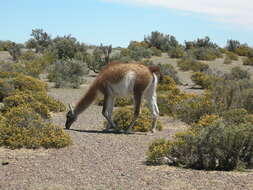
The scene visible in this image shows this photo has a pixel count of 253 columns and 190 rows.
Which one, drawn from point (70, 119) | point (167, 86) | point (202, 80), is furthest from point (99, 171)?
point (202, 80)

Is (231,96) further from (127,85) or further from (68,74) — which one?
(68,74)

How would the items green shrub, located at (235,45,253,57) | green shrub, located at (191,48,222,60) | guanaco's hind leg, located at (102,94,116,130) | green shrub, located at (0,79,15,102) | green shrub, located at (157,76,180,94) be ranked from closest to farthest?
1. guanaco's hind leg, located at (102,94,116,130)
2. green shrub, located at (0,79,15,102)
3. green shrub, located at (157,76,180,94)
4. green shrub, located at (191,48,222,60)
5. green shrub, located at (235,45,253,57)

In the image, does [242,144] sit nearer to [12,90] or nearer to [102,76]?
[102,76]

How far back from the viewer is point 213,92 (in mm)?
15180

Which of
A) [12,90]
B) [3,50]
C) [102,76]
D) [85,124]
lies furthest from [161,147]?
[3,50]

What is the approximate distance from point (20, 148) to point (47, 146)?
1.92ft

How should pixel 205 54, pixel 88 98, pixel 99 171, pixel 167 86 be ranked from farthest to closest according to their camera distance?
pixel 205 54
pixel 167 86
pixel 88 98
pixel 99 171

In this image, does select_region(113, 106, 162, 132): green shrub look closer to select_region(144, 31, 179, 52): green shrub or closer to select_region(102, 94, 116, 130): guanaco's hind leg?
select_region(102, 94, 116, 130): guanaco's hind leg

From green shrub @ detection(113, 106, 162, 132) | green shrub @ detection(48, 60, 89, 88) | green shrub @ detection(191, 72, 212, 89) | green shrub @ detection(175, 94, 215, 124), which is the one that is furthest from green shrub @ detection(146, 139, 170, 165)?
green shrub @ detection(191, 72, 212, 89)

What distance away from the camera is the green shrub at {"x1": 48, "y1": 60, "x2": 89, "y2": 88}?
23922mm

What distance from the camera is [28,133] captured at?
407 inches

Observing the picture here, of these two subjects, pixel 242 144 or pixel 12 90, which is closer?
pixel 242 144

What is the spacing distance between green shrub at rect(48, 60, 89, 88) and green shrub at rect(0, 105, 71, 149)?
41.9ft

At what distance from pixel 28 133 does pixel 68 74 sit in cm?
1562
